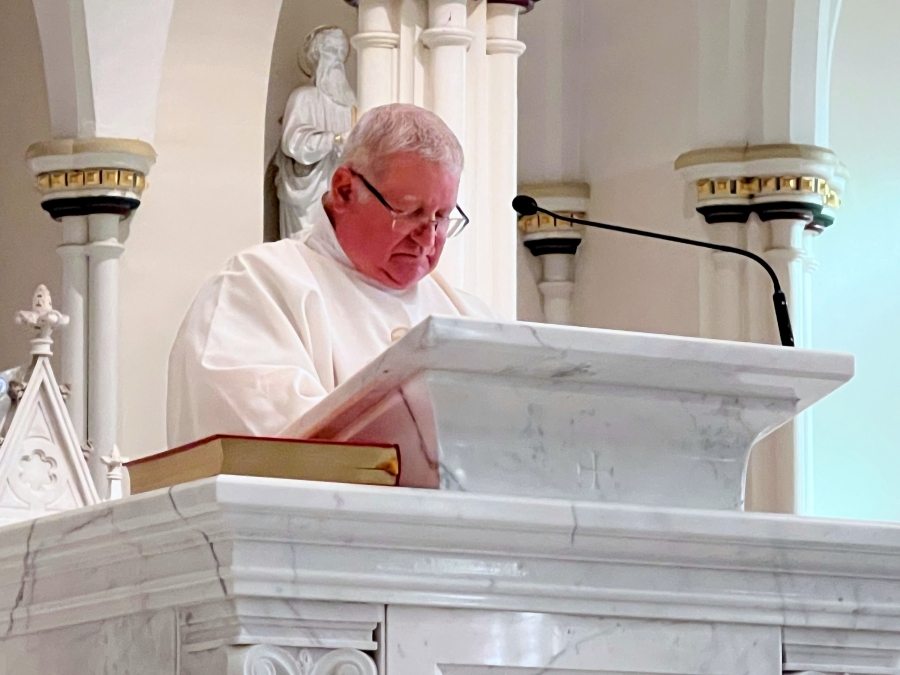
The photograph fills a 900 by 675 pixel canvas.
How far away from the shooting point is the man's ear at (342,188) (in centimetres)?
361

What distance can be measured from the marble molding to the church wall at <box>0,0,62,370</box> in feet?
28.7

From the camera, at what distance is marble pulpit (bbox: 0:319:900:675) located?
2.09m

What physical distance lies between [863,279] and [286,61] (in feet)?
13.6

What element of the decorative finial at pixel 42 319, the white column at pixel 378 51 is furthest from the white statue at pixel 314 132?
the decorative finial at pixel 42 319

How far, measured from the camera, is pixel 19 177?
11312 millimetres

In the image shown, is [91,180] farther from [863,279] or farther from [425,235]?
[425,235]

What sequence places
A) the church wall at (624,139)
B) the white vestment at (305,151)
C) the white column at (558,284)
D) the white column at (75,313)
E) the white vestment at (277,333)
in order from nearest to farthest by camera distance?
1. the white vestment at (277,333)
2. the white column at (75,313)
3. the white vestment at (305,151)
4. the church wall at (624,139)
5. the white column at (558,284)

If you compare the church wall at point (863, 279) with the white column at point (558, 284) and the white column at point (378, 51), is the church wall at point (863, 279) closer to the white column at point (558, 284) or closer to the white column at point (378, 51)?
the white column at point (558, 284)

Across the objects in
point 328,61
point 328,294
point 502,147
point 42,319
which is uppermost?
point 328,61

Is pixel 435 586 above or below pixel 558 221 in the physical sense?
below

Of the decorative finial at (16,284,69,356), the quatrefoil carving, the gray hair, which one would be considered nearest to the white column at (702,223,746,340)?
the decorative finial at (16,284,69,356)

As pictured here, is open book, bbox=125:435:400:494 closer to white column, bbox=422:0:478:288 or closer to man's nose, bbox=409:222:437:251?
man's nose, bbox=409:222:437:251

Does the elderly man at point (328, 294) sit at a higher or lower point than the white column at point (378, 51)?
lower

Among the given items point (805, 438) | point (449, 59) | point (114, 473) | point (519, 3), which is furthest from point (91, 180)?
point (805, 438)
